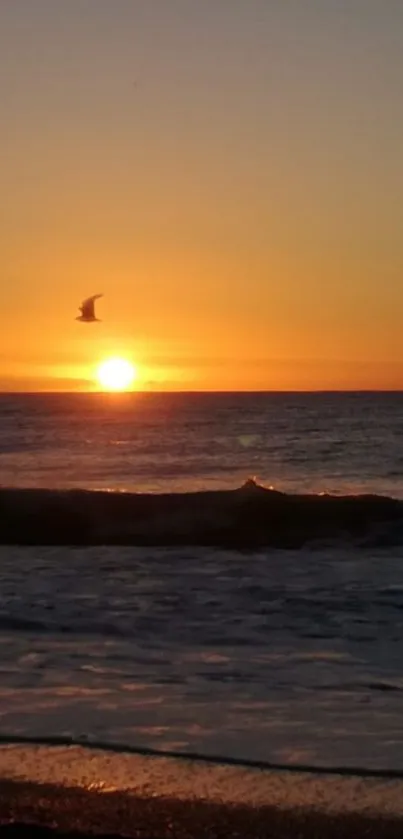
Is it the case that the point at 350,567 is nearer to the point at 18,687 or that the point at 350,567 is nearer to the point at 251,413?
the point at 18,687

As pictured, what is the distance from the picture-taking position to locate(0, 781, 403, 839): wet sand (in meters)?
6.46

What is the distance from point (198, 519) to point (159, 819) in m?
19.0

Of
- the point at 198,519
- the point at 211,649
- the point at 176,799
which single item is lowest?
the point at 176,799

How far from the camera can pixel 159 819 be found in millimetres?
6688

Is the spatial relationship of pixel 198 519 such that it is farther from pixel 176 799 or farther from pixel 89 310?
pixel 176 799

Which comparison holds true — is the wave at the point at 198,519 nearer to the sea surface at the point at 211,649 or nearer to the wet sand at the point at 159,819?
the sea surface at the point at 211,649

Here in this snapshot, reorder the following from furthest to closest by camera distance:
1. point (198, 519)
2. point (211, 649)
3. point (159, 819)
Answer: point (198, 519) < point (211, 649) < point (159, 819)

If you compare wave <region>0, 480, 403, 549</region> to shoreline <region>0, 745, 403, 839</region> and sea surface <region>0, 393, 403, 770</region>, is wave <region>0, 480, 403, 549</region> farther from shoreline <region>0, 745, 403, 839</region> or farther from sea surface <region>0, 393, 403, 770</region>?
shoreline <region>0, 745, 403, 839</region>

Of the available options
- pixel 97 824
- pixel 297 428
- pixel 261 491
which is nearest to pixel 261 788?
pixel 97 824

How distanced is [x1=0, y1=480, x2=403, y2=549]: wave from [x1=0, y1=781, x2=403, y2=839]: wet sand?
15948mm

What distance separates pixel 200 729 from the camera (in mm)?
8930

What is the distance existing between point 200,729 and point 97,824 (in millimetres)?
2390

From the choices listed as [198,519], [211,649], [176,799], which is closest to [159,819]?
[176,799]

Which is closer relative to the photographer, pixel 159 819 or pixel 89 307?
pixel 159 819
